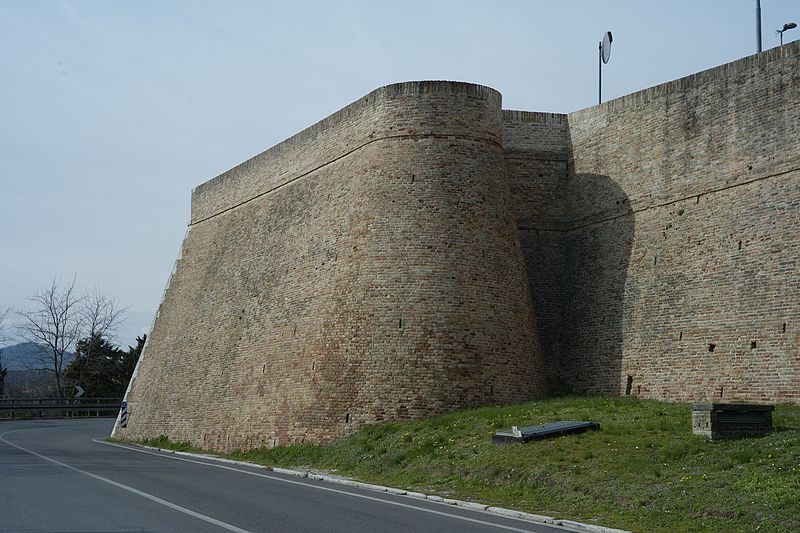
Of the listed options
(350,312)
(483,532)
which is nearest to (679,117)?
(350,312)

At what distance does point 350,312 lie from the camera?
914 inches

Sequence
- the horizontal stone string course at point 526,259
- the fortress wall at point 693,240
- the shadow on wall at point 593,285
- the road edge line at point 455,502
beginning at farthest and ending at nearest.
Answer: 1. the shadow on wall at point 593,285
2. the horizontal stone string course at point 526,259
3. the fortress wall at point 693,240
4. the road edge line at point 455,502

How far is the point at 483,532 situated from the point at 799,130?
12.6 metres

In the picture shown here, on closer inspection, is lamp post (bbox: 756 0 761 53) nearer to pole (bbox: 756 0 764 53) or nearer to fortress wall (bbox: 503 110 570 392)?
pole (bbox: 756 0 764 53)

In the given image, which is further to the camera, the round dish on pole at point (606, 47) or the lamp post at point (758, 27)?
the round dish on pole at point (606, 47)

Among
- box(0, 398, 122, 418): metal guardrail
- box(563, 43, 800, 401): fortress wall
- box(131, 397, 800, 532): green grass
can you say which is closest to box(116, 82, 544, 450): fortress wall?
box(131, 397, 800, 532): green grass

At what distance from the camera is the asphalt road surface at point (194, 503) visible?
35.8ft

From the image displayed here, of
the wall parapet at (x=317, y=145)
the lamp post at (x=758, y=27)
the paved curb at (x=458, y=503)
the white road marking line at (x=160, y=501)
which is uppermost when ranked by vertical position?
the lamp post at (x=758, y=27)

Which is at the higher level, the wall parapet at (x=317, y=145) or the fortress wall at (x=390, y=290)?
the wall parapet at (x=317, y=145)

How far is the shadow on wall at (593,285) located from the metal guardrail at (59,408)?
34.5 m

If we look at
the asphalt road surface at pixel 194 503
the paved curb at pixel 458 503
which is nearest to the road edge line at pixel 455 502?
the paved curb at pixel 458 503

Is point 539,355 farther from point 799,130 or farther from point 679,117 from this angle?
point 799,130

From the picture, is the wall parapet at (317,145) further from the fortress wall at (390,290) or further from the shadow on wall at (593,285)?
the shadow on wall at (593,285)

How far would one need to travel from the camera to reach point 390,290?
22781 mm
